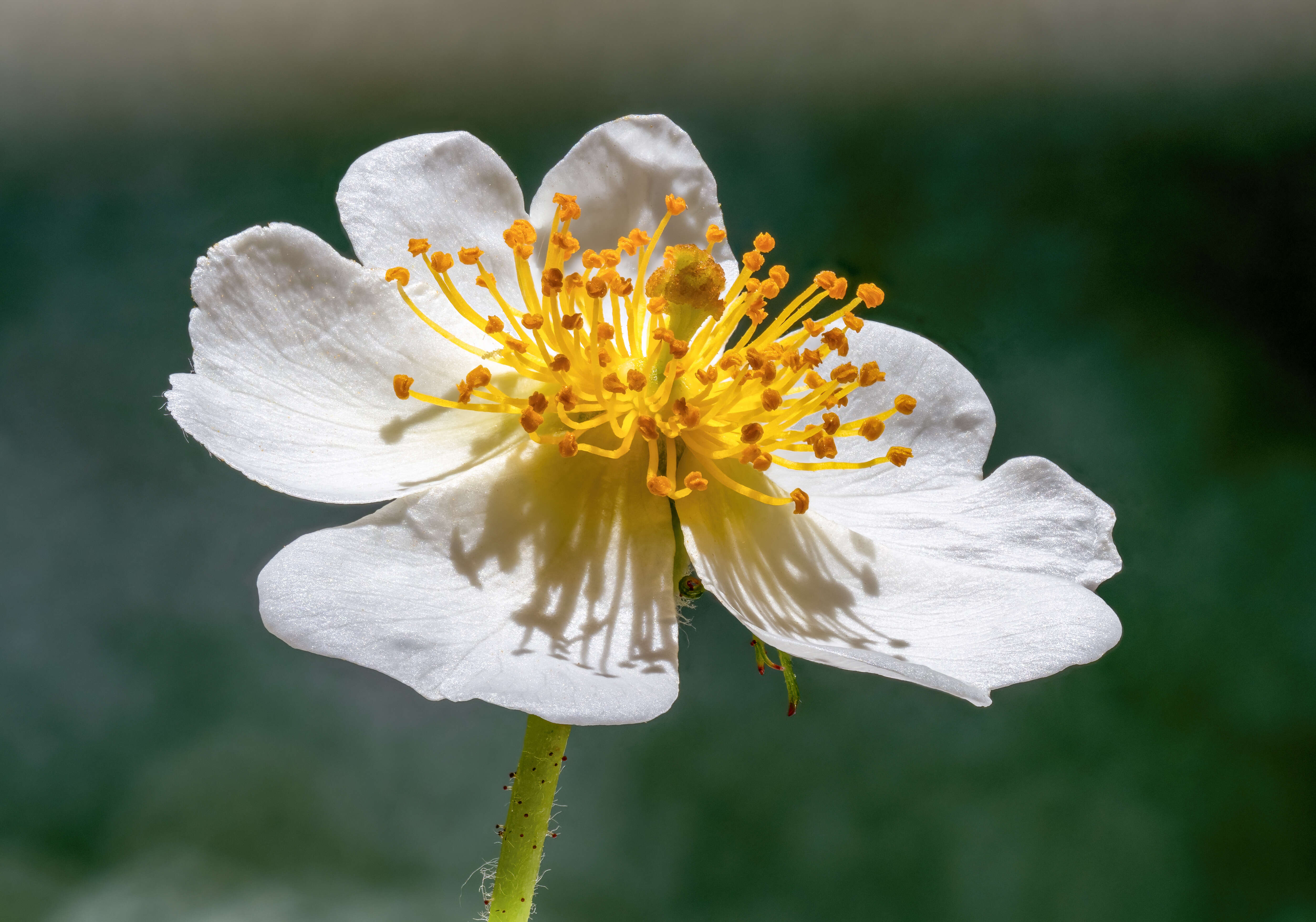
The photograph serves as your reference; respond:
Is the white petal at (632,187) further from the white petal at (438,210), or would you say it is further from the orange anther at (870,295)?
the orange anther at (870,295)

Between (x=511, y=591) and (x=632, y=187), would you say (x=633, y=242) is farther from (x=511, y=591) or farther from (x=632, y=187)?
(x=511, y=591)

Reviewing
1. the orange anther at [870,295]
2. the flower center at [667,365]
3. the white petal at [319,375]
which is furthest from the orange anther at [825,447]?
the white petal at [319,375]

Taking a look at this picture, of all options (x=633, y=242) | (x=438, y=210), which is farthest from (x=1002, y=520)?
(x=438, y=210)

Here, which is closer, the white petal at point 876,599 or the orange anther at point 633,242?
the white petal at point 876,599

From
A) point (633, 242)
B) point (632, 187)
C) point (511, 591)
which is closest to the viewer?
point (511, 591)

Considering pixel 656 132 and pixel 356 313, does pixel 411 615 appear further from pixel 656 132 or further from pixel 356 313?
pixel 656 132

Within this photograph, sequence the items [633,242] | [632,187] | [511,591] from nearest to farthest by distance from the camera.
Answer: [511,591] < [633,242] < [632,187]

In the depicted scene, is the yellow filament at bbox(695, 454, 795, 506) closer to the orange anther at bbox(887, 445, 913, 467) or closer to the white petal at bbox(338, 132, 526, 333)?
the orange anther at bbox(887, 445, 913, 467)
